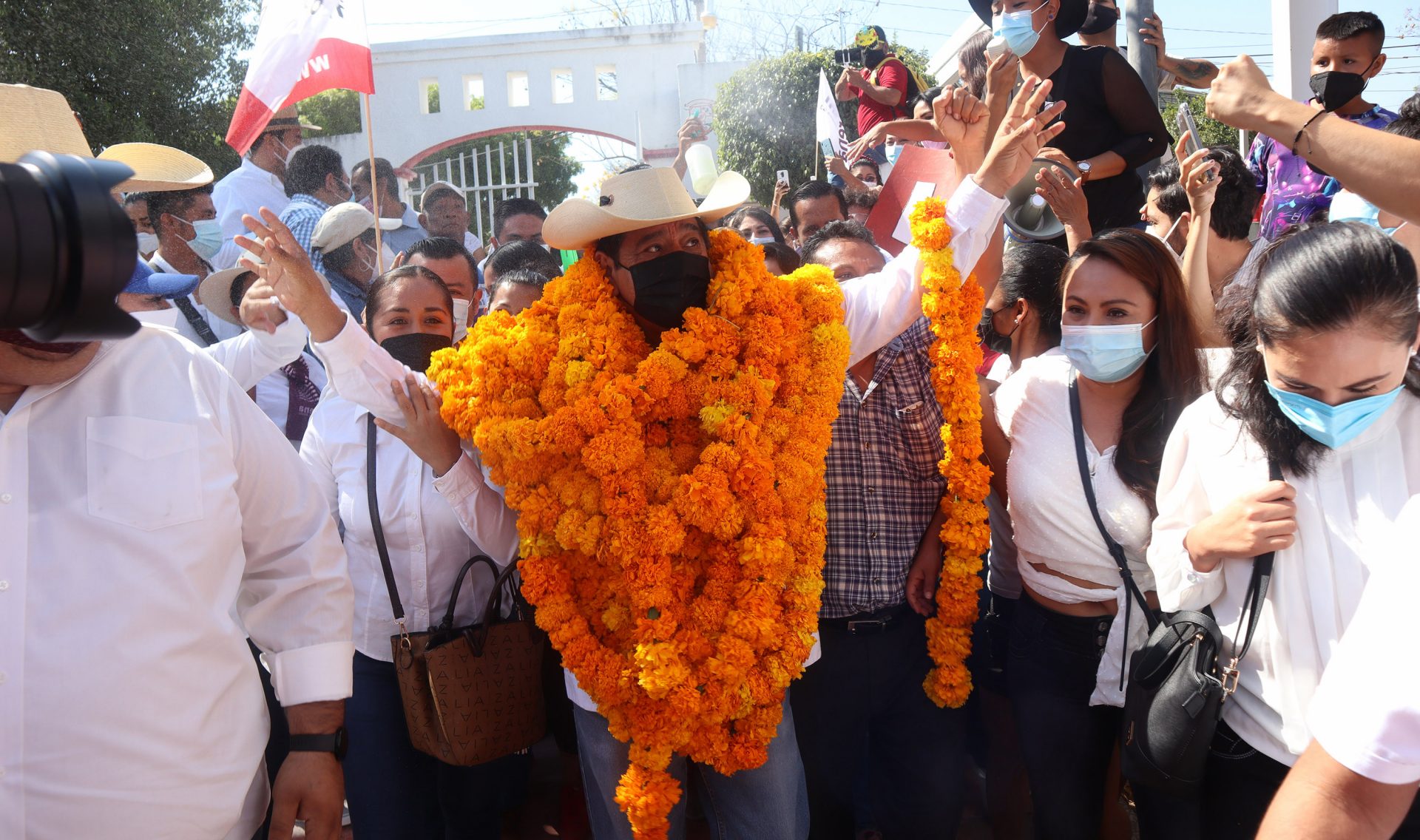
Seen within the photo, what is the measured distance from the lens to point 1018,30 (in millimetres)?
4148

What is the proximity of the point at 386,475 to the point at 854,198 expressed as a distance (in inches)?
191

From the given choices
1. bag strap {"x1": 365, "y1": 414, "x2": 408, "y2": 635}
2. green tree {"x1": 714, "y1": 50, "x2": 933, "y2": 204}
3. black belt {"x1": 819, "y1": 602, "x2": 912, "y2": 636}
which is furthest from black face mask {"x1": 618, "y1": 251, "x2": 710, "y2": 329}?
green tree {"x1": 714, "y1": 50, "x2": 933, "y2": 204}

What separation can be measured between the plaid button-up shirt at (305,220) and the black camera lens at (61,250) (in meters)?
4.31

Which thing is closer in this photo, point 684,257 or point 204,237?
point 684,257

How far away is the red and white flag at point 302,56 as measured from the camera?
14.6 ft

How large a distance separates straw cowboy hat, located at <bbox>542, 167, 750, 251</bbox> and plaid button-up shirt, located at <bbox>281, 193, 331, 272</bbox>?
294 cm

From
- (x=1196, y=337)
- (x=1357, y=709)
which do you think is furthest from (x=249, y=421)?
(x=1196, y=337)

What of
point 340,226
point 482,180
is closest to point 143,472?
point 340,226

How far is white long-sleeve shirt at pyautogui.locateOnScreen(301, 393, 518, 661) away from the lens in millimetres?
2922

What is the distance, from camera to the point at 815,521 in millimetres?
2725

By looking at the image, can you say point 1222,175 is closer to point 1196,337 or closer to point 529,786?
point 1196,337

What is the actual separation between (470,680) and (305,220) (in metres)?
4.03

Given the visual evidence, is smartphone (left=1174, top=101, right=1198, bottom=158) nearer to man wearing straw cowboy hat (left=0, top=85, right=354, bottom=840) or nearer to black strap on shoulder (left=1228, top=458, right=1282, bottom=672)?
black strap on shoulder (left=1228, top=458, right=1282, bottom=672)

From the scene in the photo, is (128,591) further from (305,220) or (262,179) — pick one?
(262,179)
